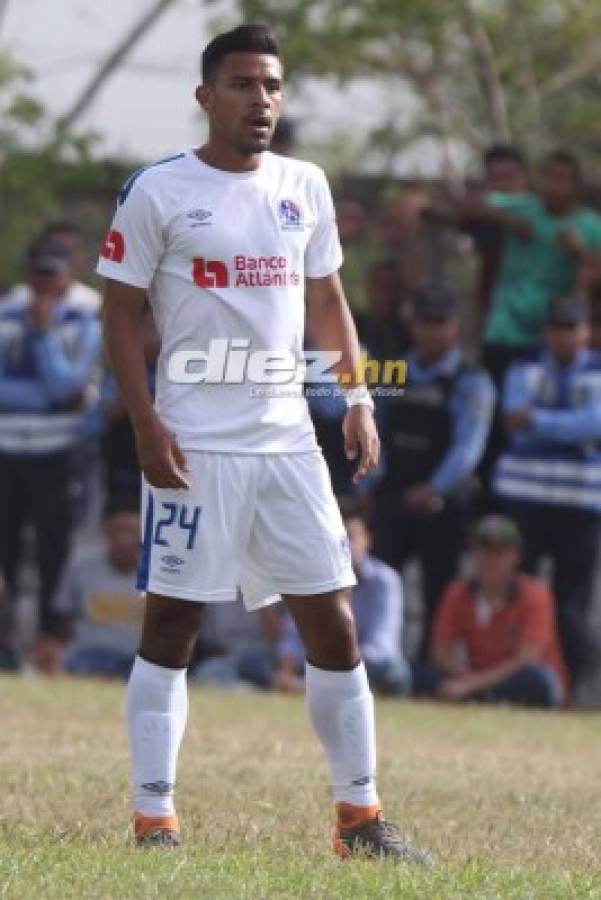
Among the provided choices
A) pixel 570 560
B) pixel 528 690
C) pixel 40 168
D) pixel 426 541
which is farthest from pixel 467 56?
pixel 528 690

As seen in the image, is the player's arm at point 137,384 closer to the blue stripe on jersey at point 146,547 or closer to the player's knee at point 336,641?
the blue stripe on jersey at point 146,547

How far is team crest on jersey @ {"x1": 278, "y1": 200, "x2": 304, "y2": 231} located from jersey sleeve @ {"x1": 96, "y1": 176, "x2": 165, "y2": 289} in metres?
0.39

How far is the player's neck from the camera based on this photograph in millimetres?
7551

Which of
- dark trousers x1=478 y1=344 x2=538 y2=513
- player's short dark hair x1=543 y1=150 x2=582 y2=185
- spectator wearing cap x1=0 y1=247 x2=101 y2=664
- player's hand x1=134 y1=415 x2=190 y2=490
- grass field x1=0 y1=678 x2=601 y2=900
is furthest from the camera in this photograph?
spectator wearing cap x1=0 y1=247 x2=101 y2=664

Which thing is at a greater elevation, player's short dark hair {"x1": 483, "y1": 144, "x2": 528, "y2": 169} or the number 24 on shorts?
player's short dark hair {"x1": 483, "y1": 144, "x2": 528, "y2": 169}

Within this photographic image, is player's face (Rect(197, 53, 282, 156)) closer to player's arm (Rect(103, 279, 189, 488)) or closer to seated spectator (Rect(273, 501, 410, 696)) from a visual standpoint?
player's arm (Rect(103, 279, 189, 488))

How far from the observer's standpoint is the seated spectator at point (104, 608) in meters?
15.9

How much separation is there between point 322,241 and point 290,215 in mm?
228

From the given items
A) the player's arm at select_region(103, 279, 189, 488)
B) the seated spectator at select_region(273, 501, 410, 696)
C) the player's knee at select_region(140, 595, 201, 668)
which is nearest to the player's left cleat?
the player's knee at select_region(140, 595, 201, 668)

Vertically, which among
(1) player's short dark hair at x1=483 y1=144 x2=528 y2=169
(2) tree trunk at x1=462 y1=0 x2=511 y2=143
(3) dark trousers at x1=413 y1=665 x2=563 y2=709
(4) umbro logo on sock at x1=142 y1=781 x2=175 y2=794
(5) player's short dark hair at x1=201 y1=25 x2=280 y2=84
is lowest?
(3) dark trousers at x1=413 y1=665 x2=563 y2=709

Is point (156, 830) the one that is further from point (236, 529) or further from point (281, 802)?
point (281, 802)

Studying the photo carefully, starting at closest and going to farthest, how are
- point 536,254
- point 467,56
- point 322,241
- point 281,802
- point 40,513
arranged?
point 322,241 < point 281,802 < point 536,254 < point 40,513 < point 467,56

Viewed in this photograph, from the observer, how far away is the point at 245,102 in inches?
295

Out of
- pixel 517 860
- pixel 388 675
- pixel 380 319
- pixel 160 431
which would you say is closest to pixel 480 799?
pixel 517 860
